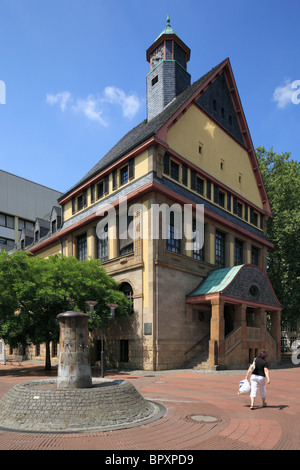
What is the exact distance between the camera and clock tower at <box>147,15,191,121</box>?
105 ft

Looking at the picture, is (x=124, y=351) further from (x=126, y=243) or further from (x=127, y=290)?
(x=126, y=243)

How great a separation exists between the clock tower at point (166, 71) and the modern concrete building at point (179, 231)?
0.09 m

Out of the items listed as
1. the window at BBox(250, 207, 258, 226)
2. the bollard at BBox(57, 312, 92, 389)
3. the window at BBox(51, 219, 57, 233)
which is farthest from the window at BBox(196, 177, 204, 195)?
the bollard at BBox(57, 312, 92, 389)

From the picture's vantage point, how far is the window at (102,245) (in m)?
28.5

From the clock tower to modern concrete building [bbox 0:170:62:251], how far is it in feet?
102

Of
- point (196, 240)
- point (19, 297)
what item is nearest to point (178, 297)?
point (196, 240)

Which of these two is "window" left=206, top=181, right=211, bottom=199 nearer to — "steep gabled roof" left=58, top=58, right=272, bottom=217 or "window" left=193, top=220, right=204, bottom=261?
"window" left=193, top=220, right=204, bottom=261

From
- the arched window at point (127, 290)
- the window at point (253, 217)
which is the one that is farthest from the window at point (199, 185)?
the arched window at point (127, 290)

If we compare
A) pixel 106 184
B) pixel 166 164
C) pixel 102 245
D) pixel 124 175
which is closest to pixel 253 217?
pixel 166 164

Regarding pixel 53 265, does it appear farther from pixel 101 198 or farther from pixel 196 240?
pixel 196 240

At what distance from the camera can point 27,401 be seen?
902cm

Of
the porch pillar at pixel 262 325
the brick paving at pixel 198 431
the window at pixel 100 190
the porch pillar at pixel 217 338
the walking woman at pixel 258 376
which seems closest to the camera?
the brick paving at pixel 198 431

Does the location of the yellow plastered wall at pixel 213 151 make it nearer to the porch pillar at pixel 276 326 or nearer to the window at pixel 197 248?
the window at pixel 197 248
